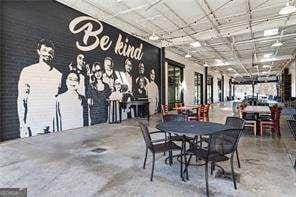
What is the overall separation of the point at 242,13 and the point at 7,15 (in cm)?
703

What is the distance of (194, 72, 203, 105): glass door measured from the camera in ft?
63.8

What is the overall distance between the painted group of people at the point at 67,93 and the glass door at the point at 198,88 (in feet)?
33.7

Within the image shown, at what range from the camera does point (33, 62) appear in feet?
19.9

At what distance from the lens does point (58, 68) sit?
681 centimetres

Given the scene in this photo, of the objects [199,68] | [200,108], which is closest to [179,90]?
[199,68]

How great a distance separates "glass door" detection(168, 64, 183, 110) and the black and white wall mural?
4752 mm

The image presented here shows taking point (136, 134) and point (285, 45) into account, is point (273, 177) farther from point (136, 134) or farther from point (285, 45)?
point (285, 45)

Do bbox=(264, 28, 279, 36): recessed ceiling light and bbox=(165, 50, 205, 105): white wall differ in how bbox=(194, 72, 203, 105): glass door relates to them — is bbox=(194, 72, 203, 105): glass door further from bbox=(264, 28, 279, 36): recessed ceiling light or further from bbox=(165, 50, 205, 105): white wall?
bbox=(264, 28, 279, 36): recessed ceiling light

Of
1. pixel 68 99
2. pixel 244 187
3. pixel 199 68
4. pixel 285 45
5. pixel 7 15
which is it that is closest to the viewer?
pixel 244 187

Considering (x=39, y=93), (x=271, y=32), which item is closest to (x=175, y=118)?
(x=39, y=93)

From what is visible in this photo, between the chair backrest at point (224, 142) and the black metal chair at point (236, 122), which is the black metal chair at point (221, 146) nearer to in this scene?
the chair backrest at point (224, 142)

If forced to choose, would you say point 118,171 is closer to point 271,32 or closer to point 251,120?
point 251,120

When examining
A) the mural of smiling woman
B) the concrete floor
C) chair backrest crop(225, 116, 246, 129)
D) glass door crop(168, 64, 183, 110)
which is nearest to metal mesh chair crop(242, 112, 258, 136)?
the concrete floor

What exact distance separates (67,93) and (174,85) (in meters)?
9.01
